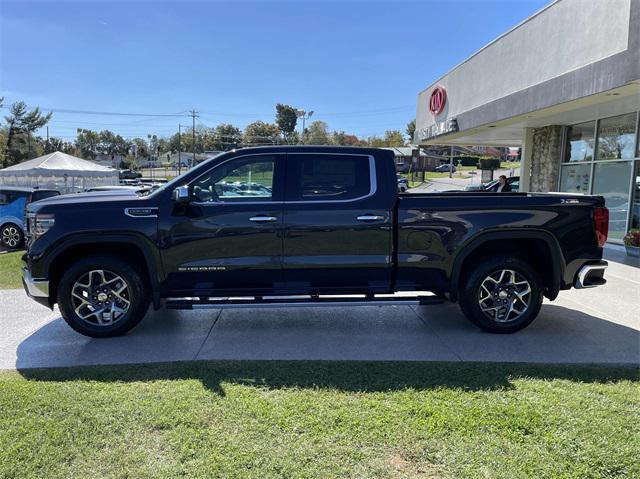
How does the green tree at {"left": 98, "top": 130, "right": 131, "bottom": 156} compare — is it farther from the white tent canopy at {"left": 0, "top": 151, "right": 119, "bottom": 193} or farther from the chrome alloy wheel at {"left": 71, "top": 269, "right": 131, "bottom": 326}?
the chrome alloy wheel at {"left": 71, "top": 269, "right": 131, "bottom": 326}

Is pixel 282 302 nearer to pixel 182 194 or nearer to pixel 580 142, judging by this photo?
pixel 182 194

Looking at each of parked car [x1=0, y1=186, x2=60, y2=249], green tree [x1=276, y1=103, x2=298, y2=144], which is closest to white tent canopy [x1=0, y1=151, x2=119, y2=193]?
parked car [x1=0, y1=186, x2=60, y2=249]

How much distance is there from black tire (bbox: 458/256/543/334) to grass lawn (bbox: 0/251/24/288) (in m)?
7.02

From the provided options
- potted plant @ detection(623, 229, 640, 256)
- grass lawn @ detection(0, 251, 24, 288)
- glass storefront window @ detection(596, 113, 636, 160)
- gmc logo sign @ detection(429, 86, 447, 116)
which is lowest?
grass lawn @ detection(0, 251, 24, 288)

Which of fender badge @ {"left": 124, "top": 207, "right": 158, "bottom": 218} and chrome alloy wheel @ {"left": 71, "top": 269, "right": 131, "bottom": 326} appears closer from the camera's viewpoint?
fender badge @ {"left": 124, "top": 207, "right": 158, "bottom": 218}

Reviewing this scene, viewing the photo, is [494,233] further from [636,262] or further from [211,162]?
[636,262]

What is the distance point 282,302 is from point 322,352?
2.23 ft

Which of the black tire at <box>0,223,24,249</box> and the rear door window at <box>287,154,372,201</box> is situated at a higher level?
the rear door window at <box>287,154,372,201</box>

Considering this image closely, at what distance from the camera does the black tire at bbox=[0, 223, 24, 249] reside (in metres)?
13.1

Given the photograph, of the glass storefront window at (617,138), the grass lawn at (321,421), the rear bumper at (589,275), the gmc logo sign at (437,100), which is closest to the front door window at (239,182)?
the grass lawn at (321,421)

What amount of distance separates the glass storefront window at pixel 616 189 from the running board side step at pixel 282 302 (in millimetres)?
8885

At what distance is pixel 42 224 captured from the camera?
15.9 ft

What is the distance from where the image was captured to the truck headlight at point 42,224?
4.82 meters

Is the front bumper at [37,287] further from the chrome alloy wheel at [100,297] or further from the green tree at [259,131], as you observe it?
the green tree at [259,131]
